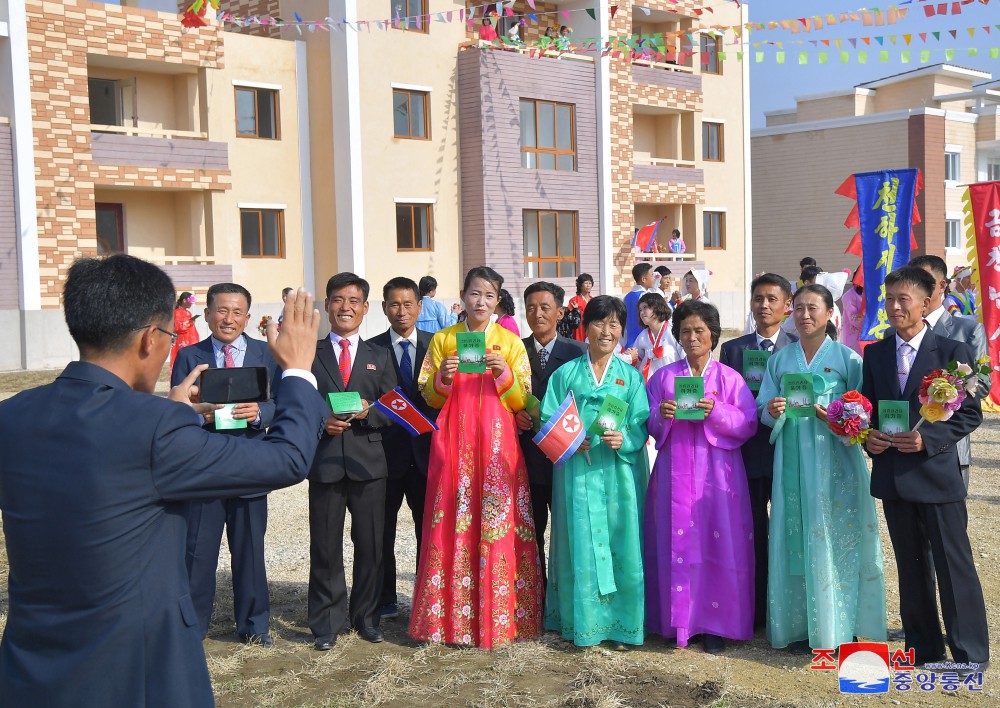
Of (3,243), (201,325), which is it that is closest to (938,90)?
(201,325)

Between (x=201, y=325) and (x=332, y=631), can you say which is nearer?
(x=332, y=631)

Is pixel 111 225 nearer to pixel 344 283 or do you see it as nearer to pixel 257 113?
pixel 257 113

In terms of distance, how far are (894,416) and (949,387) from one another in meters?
0.26

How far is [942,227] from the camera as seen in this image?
34469 millimetres

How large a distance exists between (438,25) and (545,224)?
5261mm

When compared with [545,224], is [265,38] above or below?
above

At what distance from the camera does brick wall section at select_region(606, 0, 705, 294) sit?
81.7 ft

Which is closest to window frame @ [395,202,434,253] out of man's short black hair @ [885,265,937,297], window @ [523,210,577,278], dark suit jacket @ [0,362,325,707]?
window @ [523,210,577,278]

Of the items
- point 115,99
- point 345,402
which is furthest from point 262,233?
point 345,402

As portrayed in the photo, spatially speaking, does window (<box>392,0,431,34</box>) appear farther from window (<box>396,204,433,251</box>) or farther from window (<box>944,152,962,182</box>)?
window (<box>944,152,962,182</box>)

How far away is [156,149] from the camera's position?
62.4ft

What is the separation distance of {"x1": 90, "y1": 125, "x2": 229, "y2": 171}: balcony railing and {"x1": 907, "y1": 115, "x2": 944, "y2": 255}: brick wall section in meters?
23.3

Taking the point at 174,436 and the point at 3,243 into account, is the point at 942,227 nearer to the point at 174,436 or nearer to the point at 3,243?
the point at 3,243

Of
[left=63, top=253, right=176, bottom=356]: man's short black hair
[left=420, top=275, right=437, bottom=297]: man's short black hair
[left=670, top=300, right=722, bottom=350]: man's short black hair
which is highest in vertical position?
[left=420, top=275, right=437, bottom=297]: man's short black hair
